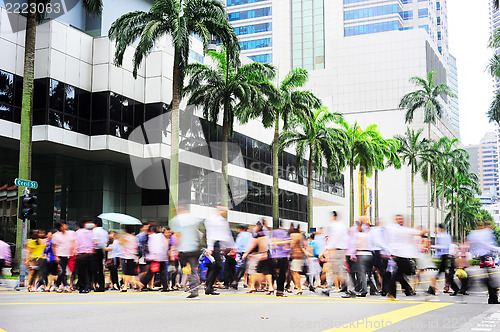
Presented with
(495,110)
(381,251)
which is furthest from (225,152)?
(495,110)

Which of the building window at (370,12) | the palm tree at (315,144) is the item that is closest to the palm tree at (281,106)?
the palm tree at (315,144)

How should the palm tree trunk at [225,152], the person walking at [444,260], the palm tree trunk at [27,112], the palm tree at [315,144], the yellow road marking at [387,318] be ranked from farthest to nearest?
the palm tree at [315,144], the palm tree trunk at [225,152], the palm tree trunk at [27,112], the person walking at [444,260], the yellow road marking at [387,318]

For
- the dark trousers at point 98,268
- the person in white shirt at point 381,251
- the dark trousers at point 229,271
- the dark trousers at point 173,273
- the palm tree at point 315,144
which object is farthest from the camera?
the palm tree at point 315,144

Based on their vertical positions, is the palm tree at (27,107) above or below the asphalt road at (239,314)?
above

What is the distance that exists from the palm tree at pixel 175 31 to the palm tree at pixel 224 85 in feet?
11.3

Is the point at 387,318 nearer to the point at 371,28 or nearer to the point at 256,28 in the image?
the point at 256,28

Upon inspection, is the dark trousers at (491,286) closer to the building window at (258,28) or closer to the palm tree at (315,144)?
the palm tree at (315,144)

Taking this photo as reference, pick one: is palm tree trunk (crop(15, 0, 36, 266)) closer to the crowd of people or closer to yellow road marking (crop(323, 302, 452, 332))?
the crowd of people

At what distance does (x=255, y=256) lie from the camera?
13.6 metres

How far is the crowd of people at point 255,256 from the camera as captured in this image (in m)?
12.0

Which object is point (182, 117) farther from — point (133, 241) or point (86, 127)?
point (133, 241)

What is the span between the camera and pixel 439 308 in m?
10.8

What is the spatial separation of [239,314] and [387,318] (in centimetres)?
239

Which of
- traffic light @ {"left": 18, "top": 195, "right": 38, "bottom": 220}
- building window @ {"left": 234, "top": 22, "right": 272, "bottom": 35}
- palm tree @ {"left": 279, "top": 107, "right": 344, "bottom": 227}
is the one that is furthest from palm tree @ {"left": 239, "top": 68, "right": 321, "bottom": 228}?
building window @ {"left": 234, "top": 22, "right": 272, "bottom": 35}
